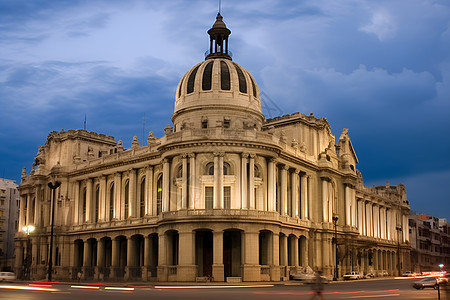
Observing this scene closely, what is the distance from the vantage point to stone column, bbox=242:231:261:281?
198 feet

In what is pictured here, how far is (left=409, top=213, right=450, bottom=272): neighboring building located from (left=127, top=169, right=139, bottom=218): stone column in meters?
71.9

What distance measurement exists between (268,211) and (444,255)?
102 m

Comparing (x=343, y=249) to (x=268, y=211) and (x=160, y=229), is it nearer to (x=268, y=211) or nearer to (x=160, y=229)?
(x=268, y=211)

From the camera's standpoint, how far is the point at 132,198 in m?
74.7

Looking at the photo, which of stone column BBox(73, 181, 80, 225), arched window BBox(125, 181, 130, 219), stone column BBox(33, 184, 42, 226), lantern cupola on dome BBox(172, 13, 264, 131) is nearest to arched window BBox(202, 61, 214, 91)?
lantern cupola on dome BBox(172, 13, 264, 131)

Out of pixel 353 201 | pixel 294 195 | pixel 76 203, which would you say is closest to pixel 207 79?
pixel 294 195

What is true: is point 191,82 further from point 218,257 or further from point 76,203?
point 76,203

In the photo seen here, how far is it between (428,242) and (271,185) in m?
86.8

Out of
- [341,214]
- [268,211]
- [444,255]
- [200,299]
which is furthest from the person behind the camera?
[444,255]

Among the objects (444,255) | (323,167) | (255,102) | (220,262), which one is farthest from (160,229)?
(444,255)

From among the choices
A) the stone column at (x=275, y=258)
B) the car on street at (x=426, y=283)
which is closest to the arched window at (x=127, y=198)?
the stone column at (x=275, y=258)

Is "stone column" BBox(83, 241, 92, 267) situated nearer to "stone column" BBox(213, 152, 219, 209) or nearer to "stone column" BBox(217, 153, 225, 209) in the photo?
"stone column" BBox(213, 152, 219, 209)

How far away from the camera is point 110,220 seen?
258ft

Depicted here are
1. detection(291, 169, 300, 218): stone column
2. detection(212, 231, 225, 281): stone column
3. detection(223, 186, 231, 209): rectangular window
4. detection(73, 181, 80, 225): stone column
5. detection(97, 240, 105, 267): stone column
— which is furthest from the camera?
detection(73, 181, 80, 225): stone column
